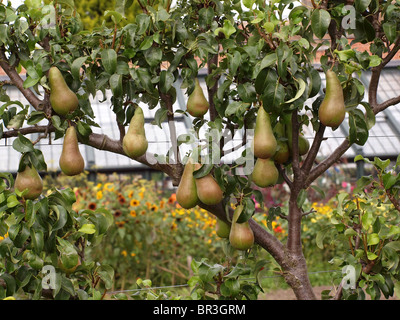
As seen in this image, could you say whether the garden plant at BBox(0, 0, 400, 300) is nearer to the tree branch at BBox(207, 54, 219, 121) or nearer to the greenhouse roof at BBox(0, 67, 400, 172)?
the tree branch at BBox(207, 54, 219, 121)

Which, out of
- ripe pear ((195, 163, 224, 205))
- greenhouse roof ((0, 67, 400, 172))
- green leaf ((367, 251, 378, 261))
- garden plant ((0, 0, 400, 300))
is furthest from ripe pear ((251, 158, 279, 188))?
greenhouse roof ((0, 67, 400, 172))

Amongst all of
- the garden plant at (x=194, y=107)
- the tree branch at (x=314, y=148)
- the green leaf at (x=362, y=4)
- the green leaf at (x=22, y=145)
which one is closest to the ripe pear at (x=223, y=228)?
the garden plant at (x=194, y=107)

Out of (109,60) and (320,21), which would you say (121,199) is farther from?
(320,21)

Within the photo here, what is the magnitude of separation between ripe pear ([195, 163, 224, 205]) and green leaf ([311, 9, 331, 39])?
0.47 m

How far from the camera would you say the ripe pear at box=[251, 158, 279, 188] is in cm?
148

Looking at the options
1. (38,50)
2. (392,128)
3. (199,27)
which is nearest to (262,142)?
(199,27)

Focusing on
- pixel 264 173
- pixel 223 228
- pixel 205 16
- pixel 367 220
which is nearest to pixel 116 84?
pixel 205 16

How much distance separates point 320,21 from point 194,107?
399 mm

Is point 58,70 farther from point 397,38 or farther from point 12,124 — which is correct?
point 397,38

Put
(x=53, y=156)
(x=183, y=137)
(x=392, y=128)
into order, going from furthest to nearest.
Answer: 1. (x=392, y=128)
2. (x=53, y=156)
3. (x=183, y=137)

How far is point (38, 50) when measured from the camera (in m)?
1.46

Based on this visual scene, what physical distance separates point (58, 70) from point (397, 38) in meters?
0.96

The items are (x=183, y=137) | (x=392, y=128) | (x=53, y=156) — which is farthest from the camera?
(x=392, y=128)
